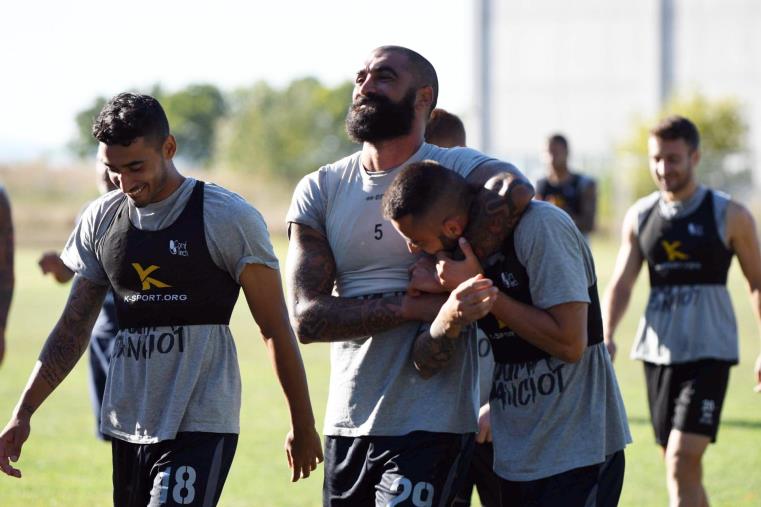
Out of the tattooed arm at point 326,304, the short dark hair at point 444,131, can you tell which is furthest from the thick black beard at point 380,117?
the short dark hair at point 444,131

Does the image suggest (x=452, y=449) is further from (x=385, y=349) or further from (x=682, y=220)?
(x=682, y=220)

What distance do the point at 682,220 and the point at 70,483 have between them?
4.59 m

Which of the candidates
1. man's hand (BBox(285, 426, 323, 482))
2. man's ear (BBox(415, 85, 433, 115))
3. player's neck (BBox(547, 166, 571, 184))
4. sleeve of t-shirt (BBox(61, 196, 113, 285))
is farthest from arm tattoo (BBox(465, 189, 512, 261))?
player's neck (BBox(547, 166, 571, 184))

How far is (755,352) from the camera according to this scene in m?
17.0

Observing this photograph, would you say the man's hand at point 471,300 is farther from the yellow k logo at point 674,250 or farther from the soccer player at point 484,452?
the yellow k logo at point 674,250

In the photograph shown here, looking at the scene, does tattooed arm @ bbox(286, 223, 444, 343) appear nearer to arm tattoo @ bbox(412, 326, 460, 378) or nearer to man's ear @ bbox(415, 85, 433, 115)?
arm tattoo @ bbox(412, 326, 460, 378)

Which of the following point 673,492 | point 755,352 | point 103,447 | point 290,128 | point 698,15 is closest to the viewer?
point 673,492

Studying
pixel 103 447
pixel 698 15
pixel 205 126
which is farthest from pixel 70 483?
pixel 205 126

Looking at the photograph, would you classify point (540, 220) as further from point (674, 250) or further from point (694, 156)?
point (694, 156)

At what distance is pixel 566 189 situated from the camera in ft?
48.3

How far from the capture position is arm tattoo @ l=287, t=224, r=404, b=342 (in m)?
Result: 4.67

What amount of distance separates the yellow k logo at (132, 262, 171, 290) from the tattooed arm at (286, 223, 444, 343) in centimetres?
51

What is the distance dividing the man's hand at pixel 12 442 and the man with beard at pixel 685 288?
3.60 metres

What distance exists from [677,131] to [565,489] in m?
3.60
